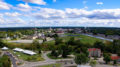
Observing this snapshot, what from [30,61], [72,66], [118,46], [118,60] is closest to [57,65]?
[72,66]

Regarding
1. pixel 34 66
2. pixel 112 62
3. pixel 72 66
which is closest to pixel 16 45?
pixel 34 66

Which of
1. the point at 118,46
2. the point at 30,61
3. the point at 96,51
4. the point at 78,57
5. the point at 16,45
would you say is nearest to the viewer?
the point at 78,57

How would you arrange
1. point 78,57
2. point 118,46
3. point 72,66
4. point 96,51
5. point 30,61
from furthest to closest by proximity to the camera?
point 118,46 → point 96,51 → point 30,61 → point 72,66 → point 78,57

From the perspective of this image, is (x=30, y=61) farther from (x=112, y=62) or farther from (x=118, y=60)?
(x=118, y=60)

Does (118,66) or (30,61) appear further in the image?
(30,61)

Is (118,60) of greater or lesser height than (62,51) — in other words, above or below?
below

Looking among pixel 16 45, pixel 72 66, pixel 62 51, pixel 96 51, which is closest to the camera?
pixel 72 66

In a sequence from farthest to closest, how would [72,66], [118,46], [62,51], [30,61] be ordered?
[118,46], [62,51], [30,61], [72,66]

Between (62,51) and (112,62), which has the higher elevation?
(62,51)

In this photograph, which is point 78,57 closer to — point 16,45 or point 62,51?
point 62,51
